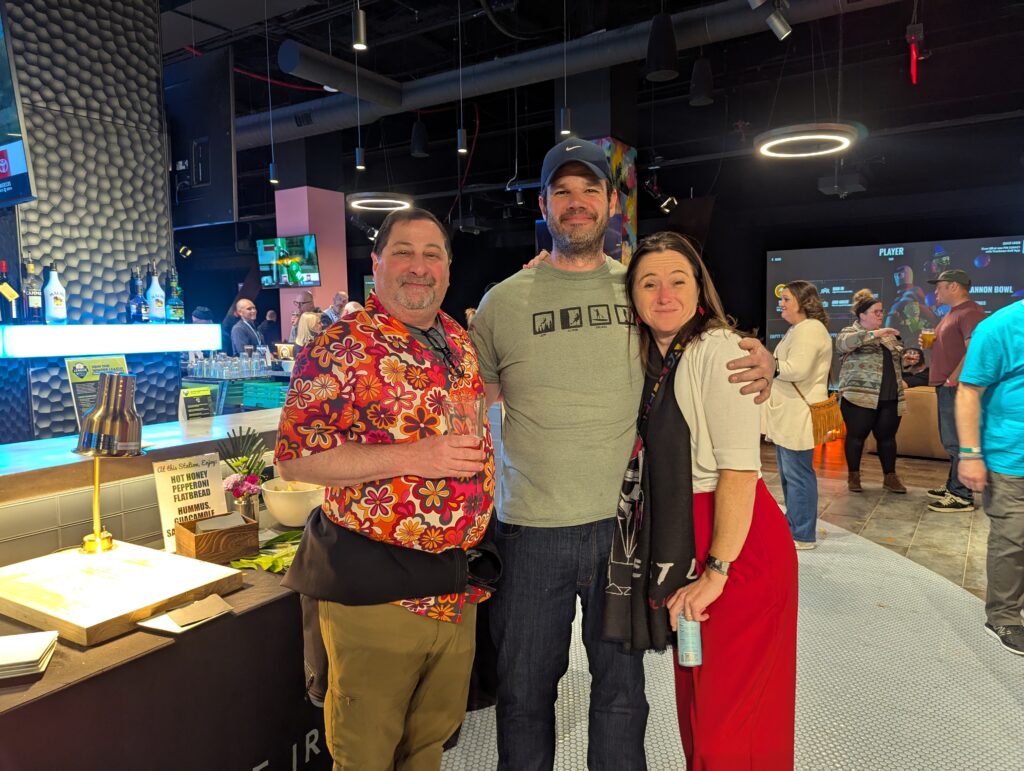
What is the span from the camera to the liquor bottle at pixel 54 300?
8.08ft

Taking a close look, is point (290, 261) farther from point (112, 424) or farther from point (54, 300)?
point (112, 424)

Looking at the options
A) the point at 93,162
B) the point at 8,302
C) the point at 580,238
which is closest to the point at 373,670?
the point at 580,238

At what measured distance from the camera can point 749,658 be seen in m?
1.52

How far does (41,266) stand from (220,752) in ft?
6.52

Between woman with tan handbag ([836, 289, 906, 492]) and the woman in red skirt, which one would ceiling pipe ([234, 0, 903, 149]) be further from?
the woman in red skirt

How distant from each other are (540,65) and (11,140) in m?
5.55

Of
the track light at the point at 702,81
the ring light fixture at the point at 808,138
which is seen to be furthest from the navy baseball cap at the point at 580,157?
the track light at the point at 702,81

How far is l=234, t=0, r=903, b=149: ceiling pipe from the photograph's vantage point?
5707 millimetres

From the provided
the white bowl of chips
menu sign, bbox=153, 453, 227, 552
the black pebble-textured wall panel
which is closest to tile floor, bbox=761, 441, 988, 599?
the white bowl of chips

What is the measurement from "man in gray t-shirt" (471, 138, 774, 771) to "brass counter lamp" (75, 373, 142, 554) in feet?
2.88

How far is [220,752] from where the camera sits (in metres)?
1.48

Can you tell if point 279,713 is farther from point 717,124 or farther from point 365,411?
point 717,124

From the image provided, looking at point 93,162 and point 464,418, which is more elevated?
point 93,162

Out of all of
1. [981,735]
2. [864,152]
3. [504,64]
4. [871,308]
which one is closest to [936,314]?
[864,152]
